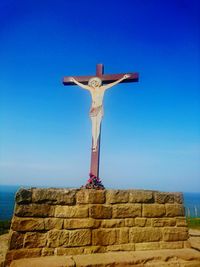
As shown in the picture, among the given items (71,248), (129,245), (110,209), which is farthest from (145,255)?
(71,248)

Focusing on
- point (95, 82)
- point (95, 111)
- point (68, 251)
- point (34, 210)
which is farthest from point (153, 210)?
point (95, 82)

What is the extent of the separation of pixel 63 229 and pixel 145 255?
136 centimetres

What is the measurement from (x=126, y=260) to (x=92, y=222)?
2.54 feet

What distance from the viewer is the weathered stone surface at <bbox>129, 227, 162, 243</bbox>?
4302mm

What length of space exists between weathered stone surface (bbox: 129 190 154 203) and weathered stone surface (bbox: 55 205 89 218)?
0.83 meters

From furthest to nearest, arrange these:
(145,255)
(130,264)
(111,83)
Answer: (111,83), (145,255), (130,264)

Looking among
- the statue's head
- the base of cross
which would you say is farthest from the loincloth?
the base of cross

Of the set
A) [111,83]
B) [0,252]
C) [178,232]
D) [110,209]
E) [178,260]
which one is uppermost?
[111,83]

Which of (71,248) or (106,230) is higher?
(106,230)

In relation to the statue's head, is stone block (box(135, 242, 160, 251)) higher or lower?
lower

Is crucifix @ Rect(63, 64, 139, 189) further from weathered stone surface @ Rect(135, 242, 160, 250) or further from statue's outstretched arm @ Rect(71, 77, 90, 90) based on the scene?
weathered stone surface @ Rect(135, 242, 160, 250)

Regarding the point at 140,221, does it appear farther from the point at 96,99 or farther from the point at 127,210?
the point at 96,99

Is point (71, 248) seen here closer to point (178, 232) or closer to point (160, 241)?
point (160, 241)

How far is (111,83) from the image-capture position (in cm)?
688
